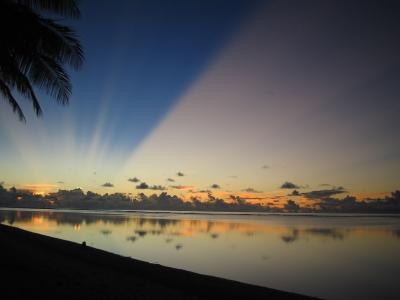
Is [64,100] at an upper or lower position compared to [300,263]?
upper

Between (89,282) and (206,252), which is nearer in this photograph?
(89,282)

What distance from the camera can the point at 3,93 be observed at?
1573cm

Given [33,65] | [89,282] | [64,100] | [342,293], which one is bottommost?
[342,293]

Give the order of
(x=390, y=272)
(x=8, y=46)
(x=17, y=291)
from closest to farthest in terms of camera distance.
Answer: (x=17, y=291), (x=8, y=46), (x=390, y=272)

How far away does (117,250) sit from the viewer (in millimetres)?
35094

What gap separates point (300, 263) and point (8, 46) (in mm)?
27047

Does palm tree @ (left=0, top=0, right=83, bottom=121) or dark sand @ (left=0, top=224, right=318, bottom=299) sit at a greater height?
palm tree @ (left=0, top=0, right=83, bottom=121)

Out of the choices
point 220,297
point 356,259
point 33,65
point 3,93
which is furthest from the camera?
point 356,259

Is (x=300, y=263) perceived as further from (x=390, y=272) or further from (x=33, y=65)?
(x=33, y=65)

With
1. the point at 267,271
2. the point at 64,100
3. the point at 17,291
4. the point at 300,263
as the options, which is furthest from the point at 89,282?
the point at 300,263

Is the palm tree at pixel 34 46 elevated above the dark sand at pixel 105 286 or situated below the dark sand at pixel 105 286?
above

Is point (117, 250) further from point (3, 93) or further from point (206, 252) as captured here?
point (3, 93)

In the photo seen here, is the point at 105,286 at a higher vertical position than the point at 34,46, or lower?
lower

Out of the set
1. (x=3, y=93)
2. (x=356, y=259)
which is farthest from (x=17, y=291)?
(x=356, y=259)
